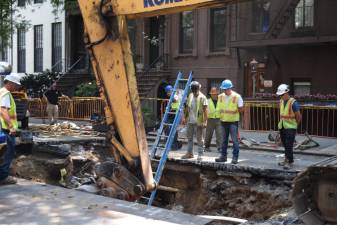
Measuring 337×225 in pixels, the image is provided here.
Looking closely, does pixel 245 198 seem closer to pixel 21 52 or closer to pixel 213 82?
pixel 213 82

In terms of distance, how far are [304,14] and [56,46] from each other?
16688 millimetres

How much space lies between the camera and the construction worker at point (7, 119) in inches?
314

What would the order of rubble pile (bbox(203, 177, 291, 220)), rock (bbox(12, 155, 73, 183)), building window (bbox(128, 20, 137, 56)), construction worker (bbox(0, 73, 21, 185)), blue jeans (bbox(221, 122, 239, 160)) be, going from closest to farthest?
construction worker (bbox(0, 73, 21, 185)), rubble pile (bbox(203, 177, 291, 220)), blue jeans (bbox(221, 122, 239, 160)), rock (bbox(12, 155, 73, 183)), building window (bbox(128, 20, 137, 56))

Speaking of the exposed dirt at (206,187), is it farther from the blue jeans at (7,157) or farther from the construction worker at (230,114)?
the blue jeans at (7,157)

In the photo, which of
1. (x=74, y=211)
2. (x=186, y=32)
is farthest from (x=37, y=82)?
(x=74, y=211)

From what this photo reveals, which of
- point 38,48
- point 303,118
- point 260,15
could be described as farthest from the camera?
point 38,48

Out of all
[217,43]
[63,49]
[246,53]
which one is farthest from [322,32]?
[63,49]

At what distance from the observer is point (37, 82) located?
27.9 m

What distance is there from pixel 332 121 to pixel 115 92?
9.54 m

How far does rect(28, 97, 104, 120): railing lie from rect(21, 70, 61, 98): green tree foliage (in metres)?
4.04

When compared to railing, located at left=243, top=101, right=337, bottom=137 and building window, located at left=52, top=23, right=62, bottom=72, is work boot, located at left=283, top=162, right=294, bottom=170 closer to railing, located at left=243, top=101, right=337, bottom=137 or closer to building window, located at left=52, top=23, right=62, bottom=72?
railing, located at left=243, top=101, right=337, bottom=137

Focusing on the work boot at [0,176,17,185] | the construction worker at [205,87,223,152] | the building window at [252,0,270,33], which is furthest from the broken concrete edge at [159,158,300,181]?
the building window at [252,0,270,33]

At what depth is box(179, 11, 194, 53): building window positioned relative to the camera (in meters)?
22.8

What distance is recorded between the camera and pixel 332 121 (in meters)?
15.4
